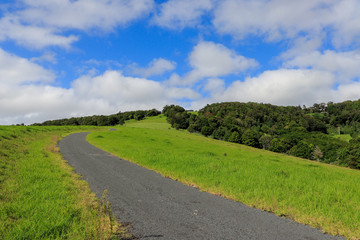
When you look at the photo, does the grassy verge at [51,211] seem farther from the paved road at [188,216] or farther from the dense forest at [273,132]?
the dense forest at [273,132]

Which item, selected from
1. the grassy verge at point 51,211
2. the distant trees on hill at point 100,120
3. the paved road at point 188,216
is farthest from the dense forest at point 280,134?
the grassy verge at point 51,211

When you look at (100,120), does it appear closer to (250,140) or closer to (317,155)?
(250,140)

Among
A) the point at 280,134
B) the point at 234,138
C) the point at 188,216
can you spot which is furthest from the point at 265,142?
the point at 188,216

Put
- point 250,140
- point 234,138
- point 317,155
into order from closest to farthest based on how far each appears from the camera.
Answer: point 317,155 < point 250,140 < point 234,138

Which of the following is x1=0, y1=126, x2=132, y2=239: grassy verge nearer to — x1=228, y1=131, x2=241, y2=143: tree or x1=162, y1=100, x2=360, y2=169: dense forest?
x1=162, y1=100, x2=360, y2=169: dense forest

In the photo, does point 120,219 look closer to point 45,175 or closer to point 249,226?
point 249,226

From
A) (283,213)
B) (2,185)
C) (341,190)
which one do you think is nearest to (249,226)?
(283,213)

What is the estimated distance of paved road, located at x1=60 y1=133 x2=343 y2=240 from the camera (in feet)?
18.3

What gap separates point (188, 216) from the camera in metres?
6.66

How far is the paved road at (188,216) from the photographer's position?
558 cm

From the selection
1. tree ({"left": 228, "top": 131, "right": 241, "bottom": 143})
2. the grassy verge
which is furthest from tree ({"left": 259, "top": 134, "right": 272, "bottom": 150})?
the grassy verge

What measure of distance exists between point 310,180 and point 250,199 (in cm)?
505

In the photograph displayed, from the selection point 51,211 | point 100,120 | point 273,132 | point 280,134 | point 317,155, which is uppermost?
point 100,120

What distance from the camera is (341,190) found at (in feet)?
30.4
